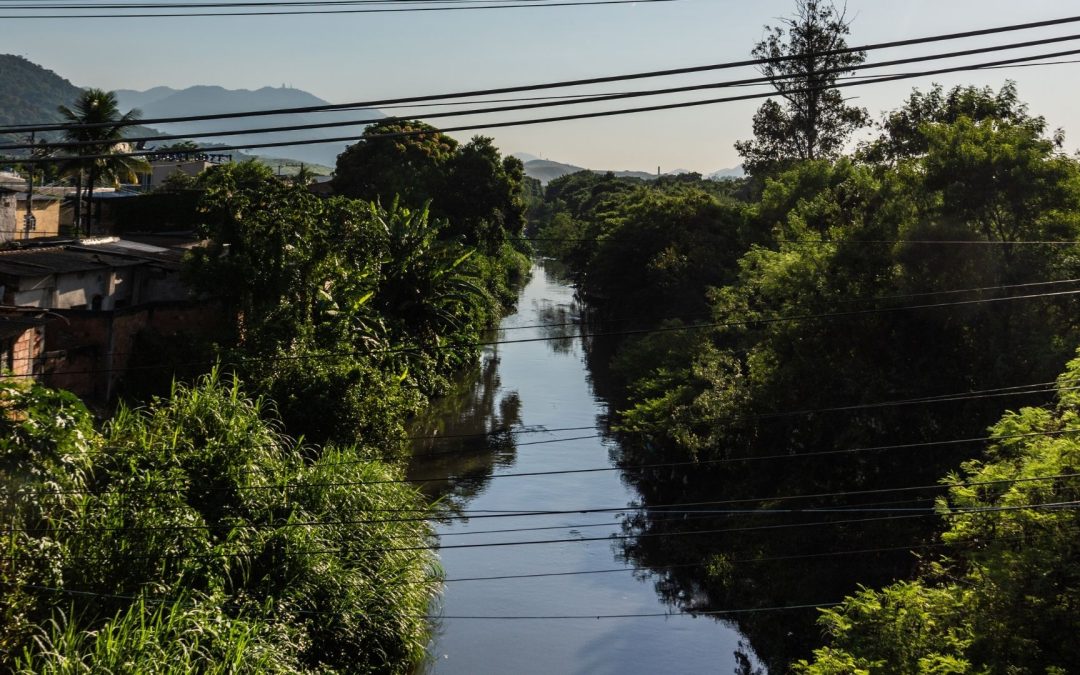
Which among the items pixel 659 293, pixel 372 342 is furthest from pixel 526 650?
pixel 659 293

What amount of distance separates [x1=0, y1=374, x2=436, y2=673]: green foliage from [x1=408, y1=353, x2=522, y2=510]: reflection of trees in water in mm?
7023

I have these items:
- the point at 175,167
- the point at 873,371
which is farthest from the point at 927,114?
the point at 175,167

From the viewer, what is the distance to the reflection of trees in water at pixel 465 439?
22641 mm

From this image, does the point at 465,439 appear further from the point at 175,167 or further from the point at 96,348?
the point at 175,167

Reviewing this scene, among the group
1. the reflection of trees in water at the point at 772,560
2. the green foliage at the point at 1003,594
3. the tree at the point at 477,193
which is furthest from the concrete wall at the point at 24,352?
the tree at the point at 477,193

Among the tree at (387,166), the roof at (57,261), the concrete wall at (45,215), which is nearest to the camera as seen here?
the roof at (57,261)

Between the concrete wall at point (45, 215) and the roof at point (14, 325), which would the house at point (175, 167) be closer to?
the concrete wall at point (45, 215)

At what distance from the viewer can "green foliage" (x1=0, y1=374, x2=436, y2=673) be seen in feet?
32.8

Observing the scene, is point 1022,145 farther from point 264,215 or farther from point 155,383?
point 155,383

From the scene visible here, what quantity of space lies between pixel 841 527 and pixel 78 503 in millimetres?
11763

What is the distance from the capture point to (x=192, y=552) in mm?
11281

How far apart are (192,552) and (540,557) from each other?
27.7 ft

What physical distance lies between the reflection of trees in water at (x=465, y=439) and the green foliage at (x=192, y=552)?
23.0 feet

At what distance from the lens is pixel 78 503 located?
10961 mm
